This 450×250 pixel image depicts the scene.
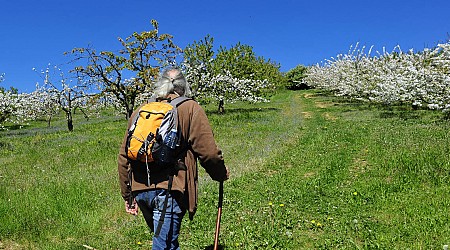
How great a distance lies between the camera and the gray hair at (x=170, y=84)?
3.91 m

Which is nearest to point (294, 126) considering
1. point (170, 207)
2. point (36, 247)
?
point (36, 247)

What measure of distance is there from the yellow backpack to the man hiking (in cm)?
9

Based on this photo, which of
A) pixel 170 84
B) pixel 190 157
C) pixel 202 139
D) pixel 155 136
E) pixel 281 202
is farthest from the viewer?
pixel 281 202

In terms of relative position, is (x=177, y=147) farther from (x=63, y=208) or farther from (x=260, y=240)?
(x=63, y=208)

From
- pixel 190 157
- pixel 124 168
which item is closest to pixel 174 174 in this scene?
pixel 190 157

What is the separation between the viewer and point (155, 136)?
140 inches

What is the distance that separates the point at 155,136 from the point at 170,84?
63 centimetres

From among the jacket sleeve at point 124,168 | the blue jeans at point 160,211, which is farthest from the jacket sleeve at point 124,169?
the blue jeans at point 160,211

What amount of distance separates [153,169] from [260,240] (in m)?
2.78

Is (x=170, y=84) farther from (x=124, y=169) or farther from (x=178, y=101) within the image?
(x=124, y=169)

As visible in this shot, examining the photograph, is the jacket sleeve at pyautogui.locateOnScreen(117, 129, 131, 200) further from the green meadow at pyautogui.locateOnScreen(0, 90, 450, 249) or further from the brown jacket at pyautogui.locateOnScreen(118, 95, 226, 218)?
the green meadow at pyautogui.locateOnScreen(0, 90, 450, 249)

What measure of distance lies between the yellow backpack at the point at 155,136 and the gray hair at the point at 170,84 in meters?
0.27

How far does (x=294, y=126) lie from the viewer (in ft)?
66.7

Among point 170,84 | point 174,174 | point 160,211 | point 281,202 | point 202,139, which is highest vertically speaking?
point 170,84
